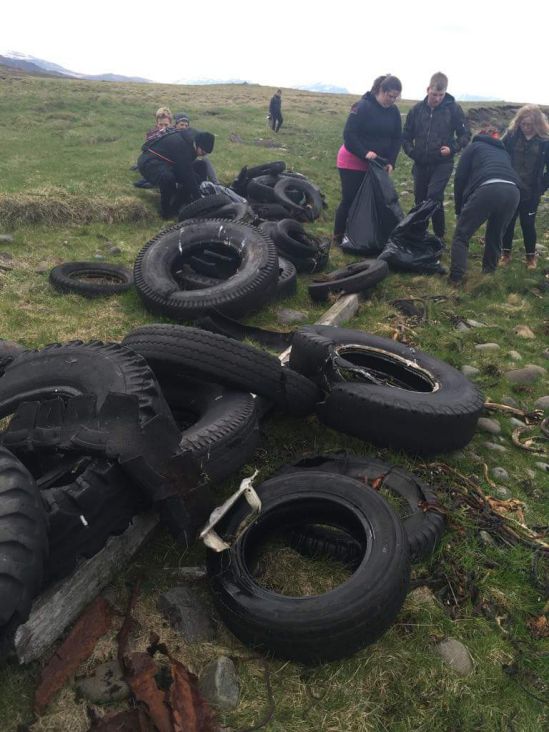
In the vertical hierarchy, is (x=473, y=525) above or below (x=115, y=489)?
below

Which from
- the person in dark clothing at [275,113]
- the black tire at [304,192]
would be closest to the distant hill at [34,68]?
the person in dark clothing at [275,113]

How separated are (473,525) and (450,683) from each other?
1.04m

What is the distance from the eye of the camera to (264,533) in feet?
9.59

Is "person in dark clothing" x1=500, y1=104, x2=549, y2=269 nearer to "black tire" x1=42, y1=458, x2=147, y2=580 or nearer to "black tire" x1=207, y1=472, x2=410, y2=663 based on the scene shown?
"black tire" x1=207, y1=472, x2=410, y2=663

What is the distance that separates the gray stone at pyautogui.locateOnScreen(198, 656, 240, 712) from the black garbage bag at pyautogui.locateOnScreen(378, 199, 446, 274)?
585 centimetres

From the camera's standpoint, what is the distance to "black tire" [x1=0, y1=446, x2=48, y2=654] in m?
1.91

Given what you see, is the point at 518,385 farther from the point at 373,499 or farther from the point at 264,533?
the point at 264,533

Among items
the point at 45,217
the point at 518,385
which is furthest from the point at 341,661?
the point at 45,217

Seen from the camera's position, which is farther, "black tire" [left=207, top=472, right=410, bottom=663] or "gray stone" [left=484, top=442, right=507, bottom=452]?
"gray stone" [left=484, top=442, right=507, bottom=452]

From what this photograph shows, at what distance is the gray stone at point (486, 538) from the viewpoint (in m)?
2.98

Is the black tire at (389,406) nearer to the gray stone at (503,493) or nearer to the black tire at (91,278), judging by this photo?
the gray stone at (503,493)

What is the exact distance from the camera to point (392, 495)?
3.24 m

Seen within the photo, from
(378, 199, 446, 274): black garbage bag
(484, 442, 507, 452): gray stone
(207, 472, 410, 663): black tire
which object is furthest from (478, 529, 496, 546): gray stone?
(378, 199, 446, 274): black garbage bag

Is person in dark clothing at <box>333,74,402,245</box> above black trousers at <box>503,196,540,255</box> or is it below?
above
